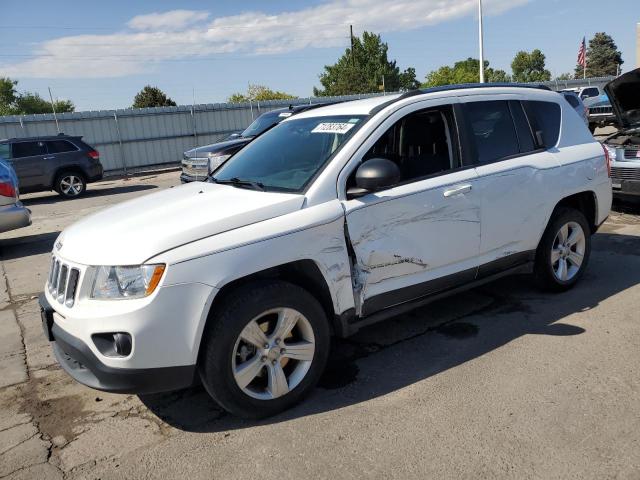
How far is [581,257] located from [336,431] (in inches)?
125

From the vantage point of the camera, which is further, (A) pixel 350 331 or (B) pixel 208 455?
(A) pixel 350 331

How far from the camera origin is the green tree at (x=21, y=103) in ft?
295

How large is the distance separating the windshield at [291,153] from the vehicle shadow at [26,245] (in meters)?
5.48

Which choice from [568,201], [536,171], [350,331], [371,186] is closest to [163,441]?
[350,331]

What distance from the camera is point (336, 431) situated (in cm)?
302

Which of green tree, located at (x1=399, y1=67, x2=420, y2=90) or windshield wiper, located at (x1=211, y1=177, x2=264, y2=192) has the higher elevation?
green tree, located at (x1=399, y1=67, x2=420, y2=90)

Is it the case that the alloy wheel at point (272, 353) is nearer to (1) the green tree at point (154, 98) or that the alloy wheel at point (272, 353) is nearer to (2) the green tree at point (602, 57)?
(1) the green tree at point (154, 98)

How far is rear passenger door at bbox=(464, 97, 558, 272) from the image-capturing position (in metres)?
4.13

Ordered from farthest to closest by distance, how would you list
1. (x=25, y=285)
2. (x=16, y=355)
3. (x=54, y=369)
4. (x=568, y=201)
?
(x=25, y=285), (x=568, y=201), (x=16, y=355), (x=54, y=369)

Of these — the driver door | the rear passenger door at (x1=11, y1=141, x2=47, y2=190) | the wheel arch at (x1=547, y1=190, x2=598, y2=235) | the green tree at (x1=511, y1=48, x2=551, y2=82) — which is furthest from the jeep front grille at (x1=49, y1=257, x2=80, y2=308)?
the green tree at (x1=511, y1=48, x2=551, y2=82)

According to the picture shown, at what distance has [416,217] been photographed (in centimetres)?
366

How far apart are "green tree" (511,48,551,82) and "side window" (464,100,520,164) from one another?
329 feet

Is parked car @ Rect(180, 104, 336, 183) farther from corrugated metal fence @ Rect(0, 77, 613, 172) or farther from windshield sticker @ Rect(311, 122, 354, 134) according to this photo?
corrugated metal fence @ Rect(0, 77, 613, 172)

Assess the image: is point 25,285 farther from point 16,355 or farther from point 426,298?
point 426,298
